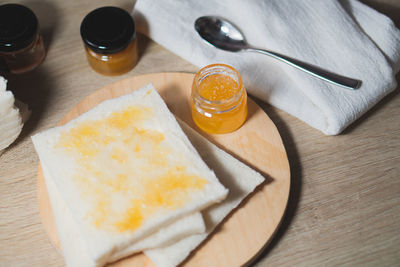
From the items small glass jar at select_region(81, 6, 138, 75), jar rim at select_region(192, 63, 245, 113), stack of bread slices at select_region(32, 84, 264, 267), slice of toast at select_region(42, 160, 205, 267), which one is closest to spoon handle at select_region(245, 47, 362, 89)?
jar rim at select_region(192, 63, 245, 113)

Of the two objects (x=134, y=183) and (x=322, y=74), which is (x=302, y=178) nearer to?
(x=322, y=74)

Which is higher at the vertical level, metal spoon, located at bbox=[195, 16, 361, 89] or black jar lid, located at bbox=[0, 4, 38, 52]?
metal spoon, located at bbox=[195, 16, 361, 89]

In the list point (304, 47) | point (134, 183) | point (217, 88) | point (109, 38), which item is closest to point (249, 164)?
Result: point (217, 88)

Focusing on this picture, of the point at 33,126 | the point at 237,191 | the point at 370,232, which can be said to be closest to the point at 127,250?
the point at 237,191

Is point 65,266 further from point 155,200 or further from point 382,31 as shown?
point 382,31

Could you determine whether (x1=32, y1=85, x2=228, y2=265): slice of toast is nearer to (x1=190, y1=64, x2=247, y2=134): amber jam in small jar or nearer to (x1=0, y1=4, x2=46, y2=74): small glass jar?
(x1=190, y1=64, x2=247, y2=134): amber jam in small jar
